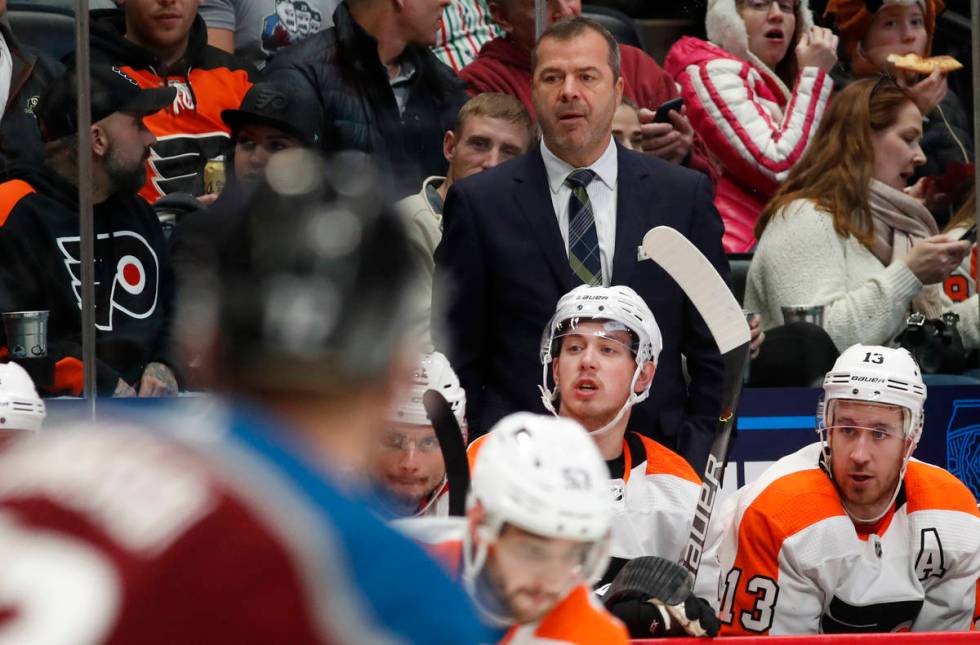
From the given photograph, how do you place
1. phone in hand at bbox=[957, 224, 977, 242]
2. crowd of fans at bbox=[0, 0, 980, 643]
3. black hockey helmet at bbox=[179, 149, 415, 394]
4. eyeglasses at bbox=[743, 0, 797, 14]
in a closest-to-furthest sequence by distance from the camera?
black hockey helmet at bbox=[179, 149, 415, 394], crowd of fans at bbox=[0, 0, 980, 643], phone in hand at bbox=[957, 224, 977, 242], eyeglasses at bbox=[743, 0, 797, 14]

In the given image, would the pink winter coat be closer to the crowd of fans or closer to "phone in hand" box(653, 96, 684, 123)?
the crowd of fans

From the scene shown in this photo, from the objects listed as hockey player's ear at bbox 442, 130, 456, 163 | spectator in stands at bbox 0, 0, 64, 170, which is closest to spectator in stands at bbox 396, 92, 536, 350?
hockey player's ear at bbox 442, 130, 456, 163

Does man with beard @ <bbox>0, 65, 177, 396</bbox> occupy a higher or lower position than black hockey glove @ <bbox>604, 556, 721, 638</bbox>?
higher

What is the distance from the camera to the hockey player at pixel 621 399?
13.3 ft

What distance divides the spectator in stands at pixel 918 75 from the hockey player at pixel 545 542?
11.1ft

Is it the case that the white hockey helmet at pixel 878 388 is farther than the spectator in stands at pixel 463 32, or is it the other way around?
the spectator in stands at pixel 463 32

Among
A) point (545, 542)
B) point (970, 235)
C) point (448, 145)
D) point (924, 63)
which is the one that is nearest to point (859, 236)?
point (970, 235)

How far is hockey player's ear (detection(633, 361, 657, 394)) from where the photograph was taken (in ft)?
13.7

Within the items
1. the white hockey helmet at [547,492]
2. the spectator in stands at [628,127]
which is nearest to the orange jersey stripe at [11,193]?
the spectator in stands at [628,127]

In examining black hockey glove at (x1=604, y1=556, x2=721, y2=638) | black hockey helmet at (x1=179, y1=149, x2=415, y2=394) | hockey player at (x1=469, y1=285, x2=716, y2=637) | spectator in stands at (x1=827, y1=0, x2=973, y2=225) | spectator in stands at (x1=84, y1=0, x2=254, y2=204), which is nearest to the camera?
black hockey helmet at (x1=179, y1=149, x2=415, y2=394)

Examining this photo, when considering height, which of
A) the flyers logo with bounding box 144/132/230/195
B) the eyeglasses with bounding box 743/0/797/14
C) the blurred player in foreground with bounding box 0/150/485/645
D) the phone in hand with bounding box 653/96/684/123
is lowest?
the blurred player in foreground with bounding box 0/150/485/645

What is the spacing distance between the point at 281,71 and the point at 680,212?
1.28 meters

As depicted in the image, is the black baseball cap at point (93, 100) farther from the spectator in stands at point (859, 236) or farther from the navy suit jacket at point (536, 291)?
the spectator in stands at point (859, 236)

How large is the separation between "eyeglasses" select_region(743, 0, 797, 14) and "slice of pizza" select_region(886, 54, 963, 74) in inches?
15.1
